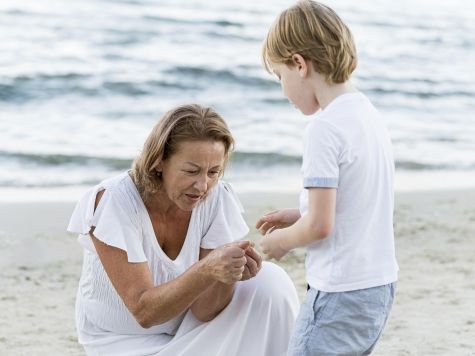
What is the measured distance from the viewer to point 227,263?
10.3ft

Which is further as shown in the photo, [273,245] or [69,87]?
[69,87]

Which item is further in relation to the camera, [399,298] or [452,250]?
[452,250]

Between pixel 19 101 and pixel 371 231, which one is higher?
pixel 371 231

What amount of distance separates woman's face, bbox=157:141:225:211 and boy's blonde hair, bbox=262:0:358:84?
0.44 m

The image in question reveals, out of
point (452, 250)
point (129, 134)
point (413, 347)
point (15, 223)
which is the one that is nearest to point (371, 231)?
point (413, 347)

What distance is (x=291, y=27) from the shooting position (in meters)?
3.05

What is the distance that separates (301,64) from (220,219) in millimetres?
786

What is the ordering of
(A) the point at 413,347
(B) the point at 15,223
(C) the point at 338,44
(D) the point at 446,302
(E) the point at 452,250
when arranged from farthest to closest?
(B) the point at 15,223
(E) the point at 452,250
(D) the point at 446,302
(A) the point at 413,347
(C) the point at 338,44

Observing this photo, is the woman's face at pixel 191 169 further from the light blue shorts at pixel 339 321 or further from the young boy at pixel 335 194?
the light blue shorts at pixel 339 321

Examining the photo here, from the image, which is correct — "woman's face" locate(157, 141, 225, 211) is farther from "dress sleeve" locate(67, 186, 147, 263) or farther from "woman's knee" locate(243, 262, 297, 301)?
"woman's knee" locate(243, 262, 297, 301)

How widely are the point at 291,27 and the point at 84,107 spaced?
8863 millimetres

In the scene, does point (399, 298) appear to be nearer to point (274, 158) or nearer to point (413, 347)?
point (413, 347)

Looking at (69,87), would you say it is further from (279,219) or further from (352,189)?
(352,189)

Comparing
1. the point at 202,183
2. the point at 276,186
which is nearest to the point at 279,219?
the point at 202,183
